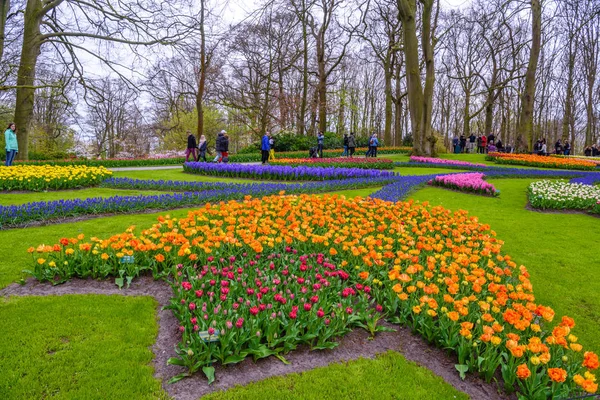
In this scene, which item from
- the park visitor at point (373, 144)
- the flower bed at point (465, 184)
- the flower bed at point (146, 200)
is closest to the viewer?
the flower bed at point (146, 200)

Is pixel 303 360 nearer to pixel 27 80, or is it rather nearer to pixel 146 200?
pixel 146 200

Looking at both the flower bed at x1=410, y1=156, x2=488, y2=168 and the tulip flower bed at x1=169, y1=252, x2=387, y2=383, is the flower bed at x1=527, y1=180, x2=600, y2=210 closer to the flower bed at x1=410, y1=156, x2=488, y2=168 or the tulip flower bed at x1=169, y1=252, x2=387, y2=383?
the tulip flower bed at x1=169, y1=252, x2=387, y2=383

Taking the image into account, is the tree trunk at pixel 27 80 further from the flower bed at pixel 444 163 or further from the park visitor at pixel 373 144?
the flower bed at pixel 444 163

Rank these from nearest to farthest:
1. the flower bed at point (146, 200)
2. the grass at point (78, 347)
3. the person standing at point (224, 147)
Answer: the grass at point (78, 347)
the flower bed at point (146, 200)
the person standing at point (224, 147)

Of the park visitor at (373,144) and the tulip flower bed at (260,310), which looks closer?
the tulip flower bed at (260,310)

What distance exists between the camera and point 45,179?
32.1 feet

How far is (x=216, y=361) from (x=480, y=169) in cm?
1521

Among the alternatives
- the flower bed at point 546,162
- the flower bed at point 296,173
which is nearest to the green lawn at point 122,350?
the flower bed at point 296,173

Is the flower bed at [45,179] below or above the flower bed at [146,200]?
above

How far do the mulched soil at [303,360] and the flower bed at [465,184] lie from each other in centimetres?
780

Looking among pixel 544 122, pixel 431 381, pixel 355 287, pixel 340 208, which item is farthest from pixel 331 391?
pixel 544 122

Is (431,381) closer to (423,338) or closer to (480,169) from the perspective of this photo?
(423,338)

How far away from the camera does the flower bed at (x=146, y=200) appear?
6.30 metres

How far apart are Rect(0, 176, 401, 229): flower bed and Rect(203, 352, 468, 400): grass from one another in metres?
5.47
